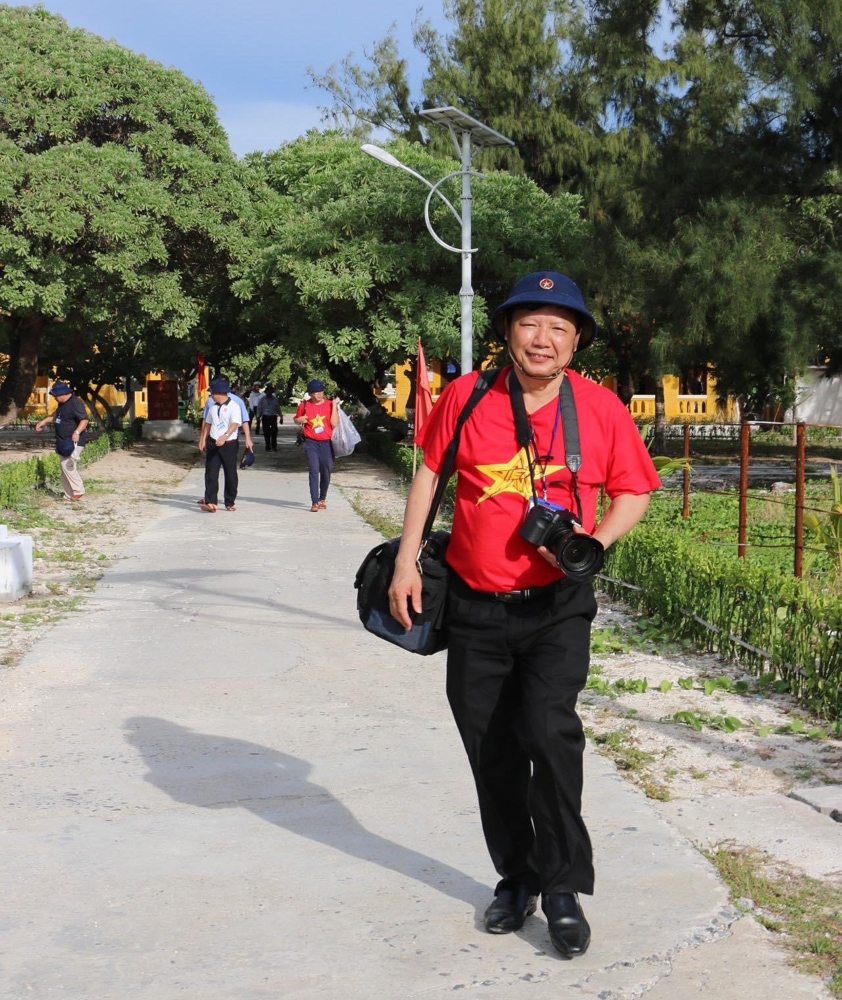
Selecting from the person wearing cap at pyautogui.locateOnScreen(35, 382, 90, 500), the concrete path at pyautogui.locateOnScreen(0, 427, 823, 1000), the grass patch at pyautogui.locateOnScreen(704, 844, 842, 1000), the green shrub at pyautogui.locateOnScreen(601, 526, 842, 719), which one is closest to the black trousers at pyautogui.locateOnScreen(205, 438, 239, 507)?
the person wearing cap at pyautogui.locateOnScreen(35, 382, 90, 500)

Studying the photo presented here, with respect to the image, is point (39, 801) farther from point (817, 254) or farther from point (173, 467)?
point (173, 467)

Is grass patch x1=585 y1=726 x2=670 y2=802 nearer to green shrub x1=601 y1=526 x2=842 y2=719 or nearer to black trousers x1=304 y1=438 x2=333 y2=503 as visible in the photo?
green shrub x1=601 y1=526 x2=842 y2=719

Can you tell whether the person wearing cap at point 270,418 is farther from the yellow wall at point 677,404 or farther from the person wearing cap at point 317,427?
the yellow wall at point 677,404

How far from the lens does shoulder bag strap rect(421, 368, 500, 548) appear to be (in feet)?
12.1

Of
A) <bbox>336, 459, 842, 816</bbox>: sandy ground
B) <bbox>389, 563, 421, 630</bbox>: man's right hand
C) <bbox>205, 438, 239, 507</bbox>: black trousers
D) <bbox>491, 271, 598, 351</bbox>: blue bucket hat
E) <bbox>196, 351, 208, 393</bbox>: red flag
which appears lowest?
<bbox>336, 459, 842, 816</bbox>: sandy ground

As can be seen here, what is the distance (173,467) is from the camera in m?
27.7

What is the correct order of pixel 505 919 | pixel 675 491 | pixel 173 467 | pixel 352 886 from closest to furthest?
pixel 505 919 → pixel 352 886 → pixel 675 491 → pixel 173 467

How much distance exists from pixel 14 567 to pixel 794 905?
7043 millimetres

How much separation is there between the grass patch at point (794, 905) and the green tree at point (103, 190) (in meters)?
20.9

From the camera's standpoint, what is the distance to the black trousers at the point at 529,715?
3.58m

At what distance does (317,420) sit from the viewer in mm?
16750

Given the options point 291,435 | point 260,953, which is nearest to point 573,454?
point 260,953

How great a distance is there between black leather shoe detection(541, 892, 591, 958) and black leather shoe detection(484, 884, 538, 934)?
0.15 metres

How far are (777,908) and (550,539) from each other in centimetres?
136
